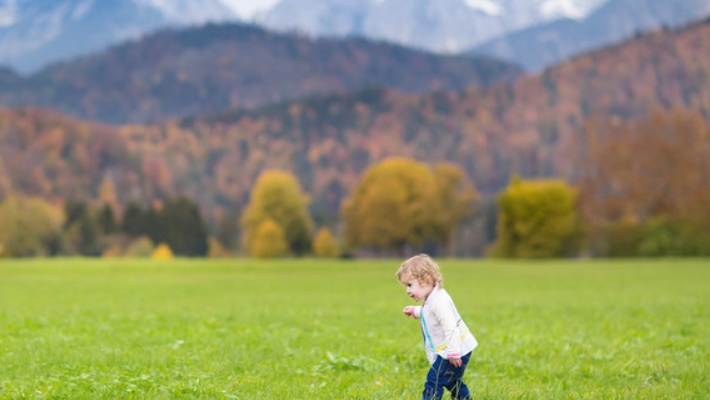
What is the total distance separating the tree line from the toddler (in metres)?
82.4

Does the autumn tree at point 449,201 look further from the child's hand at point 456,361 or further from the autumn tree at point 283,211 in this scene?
the child's hand at point 456,361

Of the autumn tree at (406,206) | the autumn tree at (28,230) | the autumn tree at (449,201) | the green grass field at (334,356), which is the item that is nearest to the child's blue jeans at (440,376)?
the green grass field at (334,356)

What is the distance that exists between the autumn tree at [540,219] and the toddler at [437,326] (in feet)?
283

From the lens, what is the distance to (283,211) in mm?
108125

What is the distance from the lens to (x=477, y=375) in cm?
943

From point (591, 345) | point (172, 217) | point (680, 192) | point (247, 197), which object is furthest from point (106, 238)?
point (591, 345)

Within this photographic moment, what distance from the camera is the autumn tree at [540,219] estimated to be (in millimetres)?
91062

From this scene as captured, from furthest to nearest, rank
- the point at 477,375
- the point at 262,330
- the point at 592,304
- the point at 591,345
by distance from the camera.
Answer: the point at 592,304, the point at 262,330, the point at 591,345, the point at 477,375

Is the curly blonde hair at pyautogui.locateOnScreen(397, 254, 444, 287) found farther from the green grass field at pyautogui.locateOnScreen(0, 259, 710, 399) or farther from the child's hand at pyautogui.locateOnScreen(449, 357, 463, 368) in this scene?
the green grass field at pyautogui.locateOnScreen(0, 259, 710, 399)

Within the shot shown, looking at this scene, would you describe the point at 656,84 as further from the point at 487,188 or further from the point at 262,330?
the point at 262,330

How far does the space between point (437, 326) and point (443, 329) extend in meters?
0.10

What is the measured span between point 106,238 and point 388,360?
387 feet

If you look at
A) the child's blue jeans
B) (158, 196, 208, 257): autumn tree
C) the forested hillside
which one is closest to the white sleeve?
the child's blue jeans

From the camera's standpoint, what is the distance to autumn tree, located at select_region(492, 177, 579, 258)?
91.1 metres
